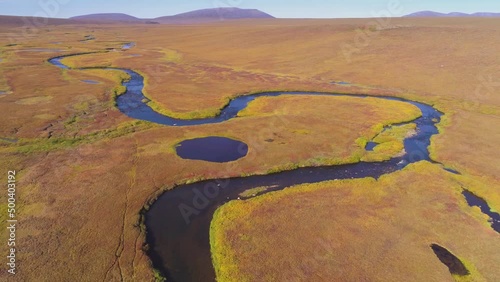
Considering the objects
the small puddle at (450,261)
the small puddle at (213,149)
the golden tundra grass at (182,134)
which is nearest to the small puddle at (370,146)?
the golden tundra grass at (182,134)

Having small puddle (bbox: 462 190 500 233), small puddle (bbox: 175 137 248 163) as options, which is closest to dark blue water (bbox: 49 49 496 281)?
small puddle (bbox: 175 137 248 163)

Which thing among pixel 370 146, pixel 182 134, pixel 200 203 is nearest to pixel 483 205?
pixel 370 146

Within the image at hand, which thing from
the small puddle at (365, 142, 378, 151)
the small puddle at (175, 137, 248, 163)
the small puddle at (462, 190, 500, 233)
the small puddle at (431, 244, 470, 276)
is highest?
the small puddle at (365, 142, 378, 151)

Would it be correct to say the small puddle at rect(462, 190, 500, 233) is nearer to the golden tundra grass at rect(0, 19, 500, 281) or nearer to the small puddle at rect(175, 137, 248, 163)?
the golden tundra grass at rect(0, 19, 500, 281)

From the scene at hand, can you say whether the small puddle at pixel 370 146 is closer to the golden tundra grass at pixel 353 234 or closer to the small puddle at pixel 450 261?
the golden tundra grass at pixel 353 234

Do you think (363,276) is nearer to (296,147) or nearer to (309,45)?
(296,147)

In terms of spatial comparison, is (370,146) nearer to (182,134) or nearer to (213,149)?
(213,149)

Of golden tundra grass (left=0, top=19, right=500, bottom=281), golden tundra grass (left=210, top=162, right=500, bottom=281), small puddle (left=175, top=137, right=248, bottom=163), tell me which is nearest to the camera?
golden tundra grass (left=210, top=162, right=500, bottom=281)

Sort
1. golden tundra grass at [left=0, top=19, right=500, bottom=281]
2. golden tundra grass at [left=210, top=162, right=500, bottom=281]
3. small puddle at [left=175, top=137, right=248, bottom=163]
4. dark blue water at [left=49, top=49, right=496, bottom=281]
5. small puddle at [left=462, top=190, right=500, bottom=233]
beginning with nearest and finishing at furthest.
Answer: golden tundra grass at [left=210, top=162, right=500, bottom=281]
dark blue water at [left=49, top=49, right=496, bottom=281]
golden tundra grass at [left=0, top=19, right=500, bottom=281]
small puddle at [left=462, top=190, right=500, bottom=233]
small puddle at [left=175, top=137, right=248, bottom=163]
